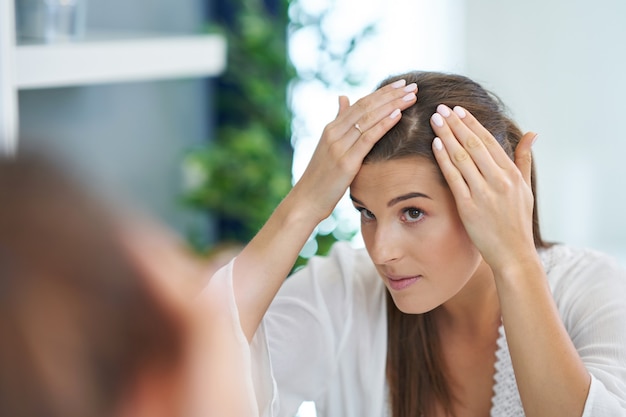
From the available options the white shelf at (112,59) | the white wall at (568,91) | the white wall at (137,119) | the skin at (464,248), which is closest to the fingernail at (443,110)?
the skin at (464,248)

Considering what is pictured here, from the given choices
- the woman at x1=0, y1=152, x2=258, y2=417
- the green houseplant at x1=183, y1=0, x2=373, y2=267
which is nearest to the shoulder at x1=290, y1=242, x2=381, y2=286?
the woman at x1=0, y1=152, x2=258, y2=417

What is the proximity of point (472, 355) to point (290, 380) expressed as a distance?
0.34 meters

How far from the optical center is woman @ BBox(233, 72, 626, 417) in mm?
1349

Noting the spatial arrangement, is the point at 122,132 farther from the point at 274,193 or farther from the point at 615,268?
the point at 615,268

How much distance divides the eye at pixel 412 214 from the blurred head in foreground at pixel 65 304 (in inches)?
40.1

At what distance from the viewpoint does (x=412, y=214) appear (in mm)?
1481

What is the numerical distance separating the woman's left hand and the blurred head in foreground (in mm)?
939

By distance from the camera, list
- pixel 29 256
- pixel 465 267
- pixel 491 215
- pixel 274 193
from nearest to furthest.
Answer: pixel 29 256, pixel 491 215, pixel 465 267, pixel 274 193

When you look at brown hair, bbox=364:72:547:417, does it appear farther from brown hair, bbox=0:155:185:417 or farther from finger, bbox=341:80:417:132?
brown hair, bbox=0:155:185:417

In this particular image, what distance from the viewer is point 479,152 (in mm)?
1377

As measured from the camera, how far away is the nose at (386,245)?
1.47 meters

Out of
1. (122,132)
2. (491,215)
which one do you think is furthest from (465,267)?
(122,132)

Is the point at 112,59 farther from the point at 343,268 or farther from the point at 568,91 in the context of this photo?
the point at 568,91

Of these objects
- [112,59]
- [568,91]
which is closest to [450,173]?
[112,59]
